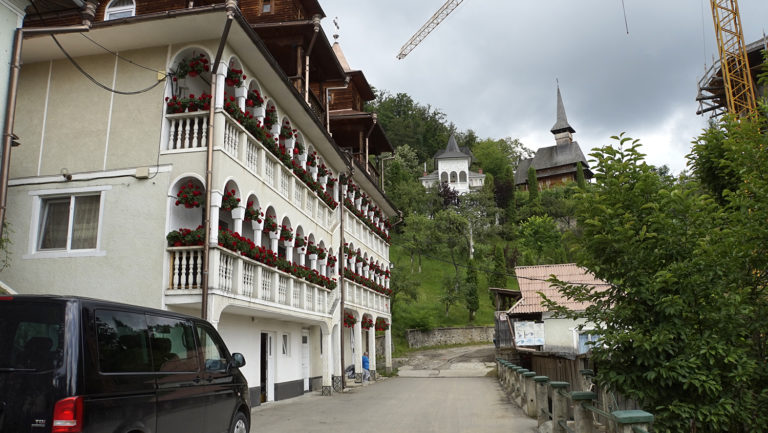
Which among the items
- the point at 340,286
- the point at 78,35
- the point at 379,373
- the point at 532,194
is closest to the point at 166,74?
the point at 78,35

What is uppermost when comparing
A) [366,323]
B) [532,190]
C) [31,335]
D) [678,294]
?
[532,190]

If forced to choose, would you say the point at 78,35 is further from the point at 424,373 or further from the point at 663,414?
the point at 424,373

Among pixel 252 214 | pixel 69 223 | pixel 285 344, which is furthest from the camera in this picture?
pixel 285 344

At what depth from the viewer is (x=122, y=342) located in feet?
19.3

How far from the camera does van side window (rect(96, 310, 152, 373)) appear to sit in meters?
5.61

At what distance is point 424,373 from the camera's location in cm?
3756

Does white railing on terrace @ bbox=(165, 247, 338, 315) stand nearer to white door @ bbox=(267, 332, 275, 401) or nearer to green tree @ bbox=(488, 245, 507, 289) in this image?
white door @ bbox=(267, 332, 275, 401)

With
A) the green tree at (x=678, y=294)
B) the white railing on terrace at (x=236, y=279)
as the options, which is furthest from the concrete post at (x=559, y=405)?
the white railing on terrace at (x=236, y=279)

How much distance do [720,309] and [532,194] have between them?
87.4 metres

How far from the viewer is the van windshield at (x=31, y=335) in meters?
5.21

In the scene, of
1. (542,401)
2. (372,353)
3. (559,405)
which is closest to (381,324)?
(372,353)

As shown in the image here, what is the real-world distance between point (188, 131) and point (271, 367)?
9.12m

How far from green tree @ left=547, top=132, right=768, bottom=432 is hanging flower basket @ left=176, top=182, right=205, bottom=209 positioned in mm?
8570

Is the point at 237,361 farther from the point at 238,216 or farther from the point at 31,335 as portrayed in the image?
the point at 238,216
